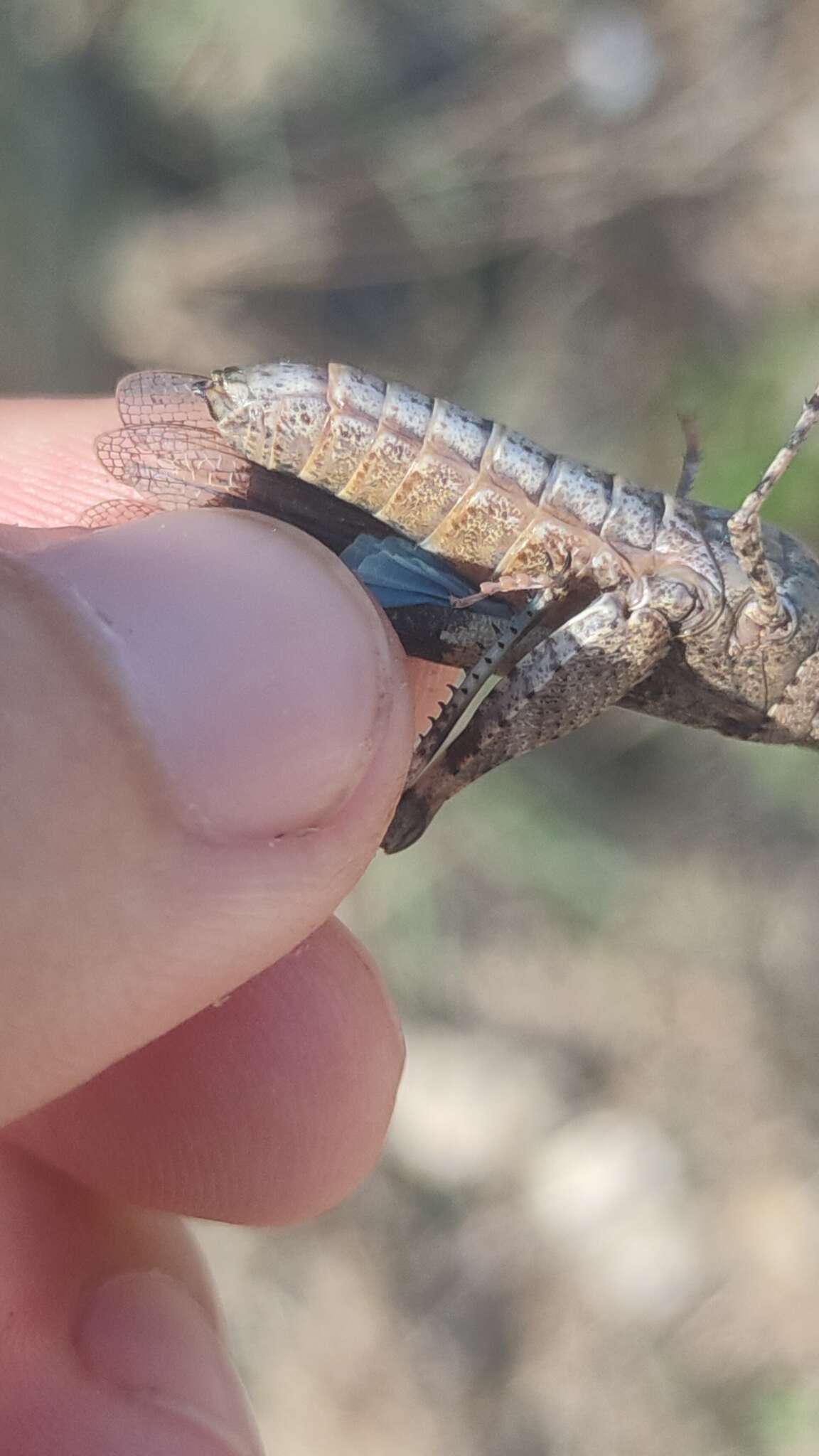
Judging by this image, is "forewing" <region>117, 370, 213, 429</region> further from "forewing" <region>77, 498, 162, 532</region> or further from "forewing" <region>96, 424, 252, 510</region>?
"forewing" <region>77, 498, 162, 532</region>

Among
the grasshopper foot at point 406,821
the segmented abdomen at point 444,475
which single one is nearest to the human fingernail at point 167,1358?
the grasshopper foot at point 406,821

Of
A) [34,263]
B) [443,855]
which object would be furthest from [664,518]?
[34,263]

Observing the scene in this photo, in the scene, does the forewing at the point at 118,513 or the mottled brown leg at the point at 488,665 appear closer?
the mottled brown leg at the point at 488,665

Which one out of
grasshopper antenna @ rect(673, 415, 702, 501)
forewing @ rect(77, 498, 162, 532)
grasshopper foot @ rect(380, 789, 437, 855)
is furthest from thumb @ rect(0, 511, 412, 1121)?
grasshopper antenna @ rect(673, 415, 702, 501)

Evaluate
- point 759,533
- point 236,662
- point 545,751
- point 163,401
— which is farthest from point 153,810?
point 545,751

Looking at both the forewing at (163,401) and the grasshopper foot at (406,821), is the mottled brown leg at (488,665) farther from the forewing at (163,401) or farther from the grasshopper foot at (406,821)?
the forewing at (163,401)

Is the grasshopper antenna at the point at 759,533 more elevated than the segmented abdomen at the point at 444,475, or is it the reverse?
the grasshopper antenna at the point at 759,533

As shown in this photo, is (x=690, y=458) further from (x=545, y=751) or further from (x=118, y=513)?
(x=545, y=751)

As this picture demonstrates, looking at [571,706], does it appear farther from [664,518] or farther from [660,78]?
[660,78]
